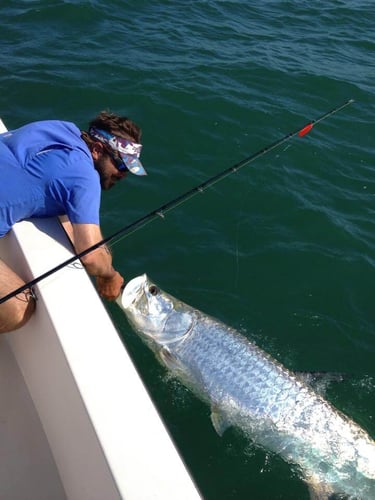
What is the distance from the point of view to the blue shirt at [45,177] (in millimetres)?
3229

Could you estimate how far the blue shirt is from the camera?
10.6 ft

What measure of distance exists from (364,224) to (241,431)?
340 cm

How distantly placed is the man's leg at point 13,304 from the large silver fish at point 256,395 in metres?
0.91

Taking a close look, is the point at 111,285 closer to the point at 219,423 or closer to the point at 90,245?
the point at 90,245

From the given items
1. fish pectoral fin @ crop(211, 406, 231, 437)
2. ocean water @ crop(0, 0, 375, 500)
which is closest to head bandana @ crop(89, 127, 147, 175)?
ocean water @ crop(0, 0, 375, 500)

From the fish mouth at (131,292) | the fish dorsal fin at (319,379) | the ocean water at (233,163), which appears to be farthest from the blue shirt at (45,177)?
the fish dorsal fin at (319,379)

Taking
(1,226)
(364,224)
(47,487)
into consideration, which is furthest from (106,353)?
(364,224)

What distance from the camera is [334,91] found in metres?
8.73

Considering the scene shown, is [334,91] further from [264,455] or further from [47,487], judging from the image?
[47,487]

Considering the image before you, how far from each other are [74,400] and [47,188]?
1.38 metres

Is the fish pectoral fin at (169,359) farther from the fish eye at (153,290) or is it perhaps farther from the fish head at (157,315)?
the fish eye at (153,290)

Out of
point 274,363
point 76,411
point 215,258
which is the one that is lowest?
point 215,258

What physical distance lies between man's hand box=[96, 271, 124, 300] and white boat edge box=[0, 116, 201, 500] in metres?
0.48

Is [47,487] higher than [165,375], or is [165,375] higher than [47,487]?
[47,487]
